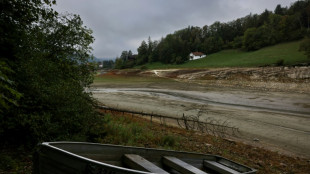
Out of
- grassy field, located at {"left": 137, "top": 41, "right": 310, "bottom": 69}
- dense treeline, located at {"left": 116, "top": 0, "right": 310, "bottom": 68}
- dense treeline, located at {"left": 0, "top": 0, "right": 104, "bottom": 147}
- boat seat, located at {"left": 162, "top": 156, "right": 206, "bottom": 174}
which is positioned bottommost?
boat seat, located at {"left": 162, "top": 156, "right": 206, "bottom": 174}

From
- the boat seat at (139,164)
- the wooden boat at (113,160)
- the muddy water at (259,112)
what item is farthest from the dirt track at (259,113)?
the boat seat at (139,164)

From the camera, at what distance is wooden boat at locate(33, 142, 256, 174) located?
2.40 meters

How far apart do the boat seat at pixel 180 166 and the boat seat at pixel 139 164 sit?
1.90 ft

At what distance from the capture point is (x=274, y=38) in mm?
74625

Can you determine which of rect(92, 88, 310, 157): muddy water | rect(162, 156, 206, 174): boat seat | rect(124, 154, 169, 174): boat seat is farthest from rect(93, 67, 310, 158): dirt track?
rect(124, 154, 169, 174): boat seat

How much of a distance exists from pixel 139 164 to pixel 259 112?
17.0 meters

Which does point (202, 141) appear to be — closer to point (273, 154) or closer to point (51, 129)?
point (273, 154)

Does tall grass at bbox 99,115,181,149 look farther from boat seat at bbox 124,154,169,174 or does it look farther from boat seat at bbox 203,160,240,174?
boat seat at bbox 124,154,169,174

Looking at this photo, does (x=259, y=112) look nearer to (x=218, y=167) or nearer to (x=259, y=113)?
(x=259, y=113)

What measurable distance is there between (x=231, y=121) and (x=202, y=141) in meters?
6.76

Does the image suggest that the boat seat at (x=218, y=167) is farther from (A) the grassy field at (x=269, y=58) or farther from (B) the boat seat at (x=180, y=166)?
(A) the grassy field at (x=269, y=58)

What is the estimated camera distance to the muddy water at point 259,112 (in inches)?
442

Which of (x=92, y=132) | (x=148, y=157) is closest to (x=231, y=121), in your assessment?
(x=92, y=132)

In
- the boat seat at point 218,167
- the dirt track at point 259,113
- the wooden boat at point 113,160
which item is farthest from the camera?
the dirt track at point 259,113
